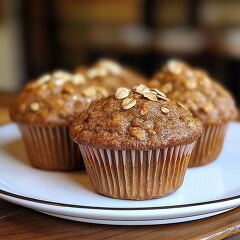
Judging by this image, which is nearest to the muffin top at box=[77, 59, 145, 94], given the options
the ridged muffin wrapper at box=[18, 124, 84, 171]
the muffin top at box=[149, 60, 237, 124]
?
the muffin top at box=[149, 60, 237, 124]

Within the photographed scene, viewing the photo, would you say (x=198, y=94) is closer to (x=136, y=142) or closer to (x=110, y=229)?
(x=136, y=142)

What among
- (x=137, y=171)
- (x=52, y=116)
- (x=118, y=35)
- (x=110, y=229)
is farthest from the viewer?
(x=118, y=35)

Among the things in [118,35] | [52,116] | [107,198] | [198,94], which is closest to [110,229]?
[107,198]

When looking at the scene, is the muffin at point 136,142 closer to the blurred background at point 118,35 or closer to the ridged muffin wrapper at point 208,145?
the ridged muffin wrapper at point 208,145

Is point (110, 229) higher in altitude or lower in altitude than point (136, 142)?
lower

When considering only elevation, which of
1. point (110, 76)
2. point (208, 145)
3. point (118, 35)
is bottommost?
point (118, 35)

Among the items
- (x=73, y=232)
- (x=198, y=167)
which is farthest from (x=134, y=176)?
(x=198, y=167)
